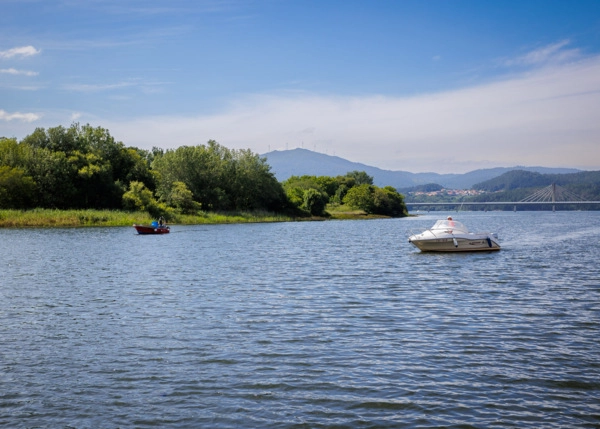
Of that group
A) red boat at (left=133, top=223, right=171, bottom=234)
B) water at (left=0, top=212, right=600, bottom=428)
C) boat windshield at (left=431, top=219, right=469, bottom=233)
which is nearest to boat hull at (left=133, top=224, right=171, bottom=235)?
red boat at (left=133, top=223, right=171, bottom=234)

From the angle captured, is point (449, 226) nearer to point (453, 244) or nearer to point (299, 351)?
point (453, 244)

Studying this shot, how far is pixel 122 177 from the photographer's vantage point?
118438 millimetres

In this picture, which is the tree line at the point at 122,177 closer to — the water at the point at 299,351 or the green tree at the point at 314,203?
the green tree at the point at 314,203

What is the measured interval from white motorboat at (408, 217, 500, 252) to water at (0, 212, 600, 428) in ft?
52.4

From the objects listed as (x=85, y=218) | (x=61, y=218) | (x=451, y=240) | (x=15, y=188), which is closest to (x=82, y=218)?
(x=85, y=218)

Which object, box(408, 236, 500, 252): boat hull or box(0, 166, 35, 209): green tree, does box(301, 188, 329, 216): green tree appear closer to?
box(0, 166, 35, 209): green tree

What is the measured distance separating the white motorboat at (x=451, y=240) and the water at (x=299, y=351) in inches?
629

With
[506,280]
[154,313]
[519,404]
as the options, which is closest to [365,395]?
[519,404]

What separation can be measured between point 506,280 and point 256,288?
1409cm

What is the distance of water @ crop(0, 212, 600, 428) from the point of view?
1148 cm

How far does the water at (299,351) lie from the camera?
11484mm

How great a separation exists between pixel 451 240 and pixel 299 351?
36.1 meters

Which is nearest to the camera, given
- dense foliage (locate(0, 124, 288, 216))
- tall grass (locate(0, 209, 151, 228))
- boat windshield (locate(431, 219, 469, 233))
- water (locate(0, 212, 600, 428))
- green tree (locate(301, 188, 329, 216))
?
water (locate(0, 212, 600, 428))

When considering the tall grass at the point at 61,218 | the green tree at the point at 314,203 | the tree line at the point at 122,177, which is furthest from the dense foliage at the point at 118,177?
the green tree at the point at 314,203
